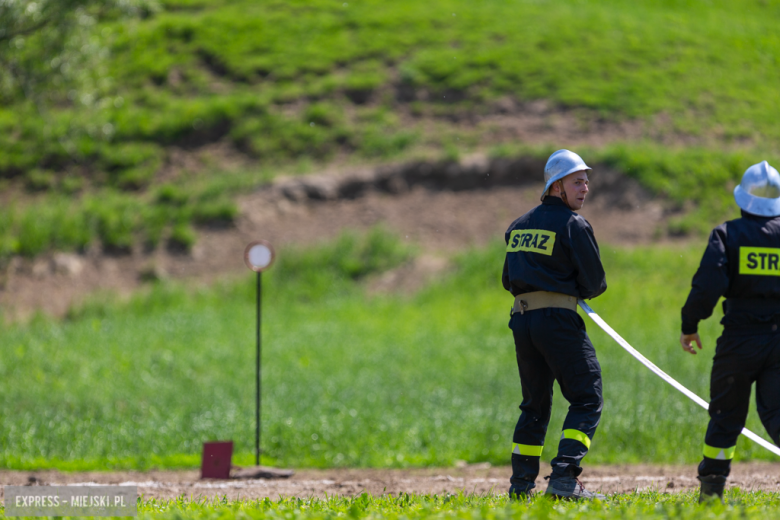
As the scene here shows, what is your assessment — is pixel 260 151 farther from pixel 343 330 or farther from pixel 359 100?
pixel 343 330

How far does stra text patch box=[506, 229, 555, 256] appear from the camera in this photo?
4.92 meters

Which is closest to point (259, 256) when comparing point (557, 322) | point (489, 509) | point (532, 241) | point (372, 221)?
point (532, 241)

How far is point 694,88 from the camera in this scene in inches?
838

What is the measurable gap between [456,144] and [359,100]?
4.65 meters

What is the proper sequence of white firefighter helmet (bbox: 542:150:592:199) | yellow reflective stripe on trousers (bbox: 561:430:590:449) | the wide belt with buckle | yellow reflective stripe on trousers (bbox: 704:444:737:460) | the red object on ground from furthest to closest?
1. the red object on ground
2. white firefighter helmet (bbox: 542:150:592:199)
3. the wide belt with buckle
4. yellow reflective stripe on trousers (bbox: 561:430:590:449)
5. yellow reflective stripe on trousers (bbox: 704:444:737:460)

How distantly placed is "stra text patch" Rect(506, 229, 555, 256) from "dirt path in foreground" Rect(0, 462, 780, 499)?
2177mm

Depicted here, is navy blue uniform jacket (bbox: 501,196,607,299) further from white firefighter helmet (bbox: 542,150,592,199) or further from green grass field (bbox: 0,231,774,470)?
green grass field (bbox: 0,231,774,470)

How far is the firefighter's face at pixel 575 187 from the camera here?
5074mm

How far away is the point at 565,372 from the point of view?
4.82 m

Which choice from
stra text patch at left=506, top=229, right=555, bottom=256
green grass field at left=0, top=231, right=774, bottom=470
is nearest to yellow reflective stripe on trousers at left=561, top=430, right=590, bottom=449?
stra text patch at left=506, top=229, right=555, bottom=256

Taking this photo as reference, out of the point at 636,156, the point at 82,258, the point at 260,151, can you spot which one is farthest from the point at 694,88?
the point at 82,258

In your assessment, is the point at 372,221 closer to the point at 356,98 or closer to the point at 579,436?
Result: the point at 356,98

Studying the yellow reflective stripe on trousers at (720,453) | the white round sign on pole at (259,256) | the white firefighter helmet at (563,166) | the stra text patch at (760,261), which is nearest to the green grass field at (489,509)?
the yellow reflective stripe on trousers at (720,453)

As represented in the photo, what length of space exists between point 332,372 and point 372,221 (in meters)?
8.95
